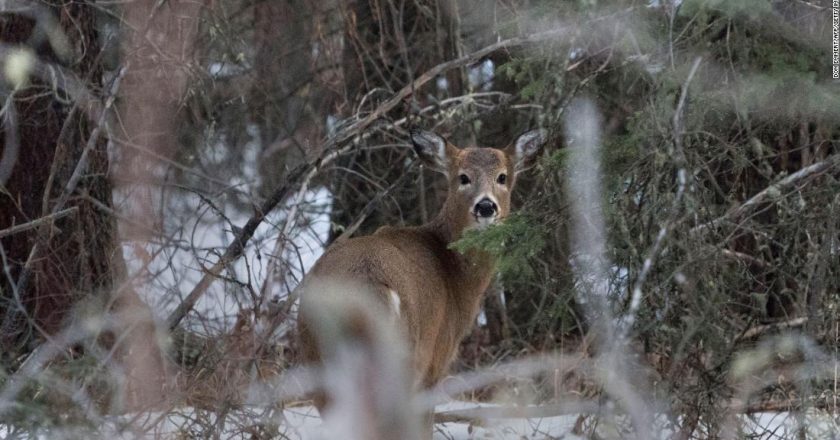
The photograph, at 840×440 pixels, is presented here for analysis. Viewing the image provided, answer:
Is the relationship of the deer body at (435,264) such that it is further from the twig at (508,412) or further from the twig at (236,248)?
the twig at (236,248)

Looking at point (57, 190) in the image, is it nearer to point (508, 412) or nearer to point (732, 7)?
point (508, 412)

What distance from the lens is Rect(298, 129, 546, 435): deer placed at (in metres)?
5.47

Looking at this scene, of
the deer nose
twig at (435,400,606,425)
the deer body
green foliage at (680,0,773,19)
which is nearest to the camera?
green foliage at (680,0,773,19)

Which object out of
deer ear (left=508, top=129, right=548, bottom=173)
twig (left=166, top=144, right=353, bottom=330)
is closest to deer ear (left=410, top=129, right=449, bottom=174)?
deer ear (left=508, top=129, right=548, bottom=173)

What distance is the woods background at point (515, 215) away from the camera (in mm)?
5371

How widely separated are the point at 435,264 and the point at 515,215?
1.00 meters

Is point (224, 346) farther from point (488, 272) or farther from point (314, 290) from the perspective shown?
point (488, 272)

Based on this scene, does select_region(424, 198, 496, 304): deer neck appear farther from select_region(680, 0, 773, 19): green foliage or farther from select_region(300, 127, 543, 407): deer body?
select_region(680, 0, 773, 19): green foliage

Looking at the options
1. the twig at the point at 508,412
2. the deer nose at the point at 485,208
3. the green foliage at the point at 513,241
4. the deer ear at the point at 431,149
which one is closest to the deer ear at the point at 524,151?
the deer ear at the point at 431,149

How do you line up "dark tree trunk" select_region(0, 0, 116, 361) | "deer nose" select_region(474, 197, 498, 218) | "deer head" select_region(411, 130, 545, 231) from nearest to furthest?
1. "dark tree trunk" select_region(0, 0, 116, 361)
2. "deer nose" select_region(474, 197, 498, 218)
3. "deer head" select_region(411, 130, 545, 231)

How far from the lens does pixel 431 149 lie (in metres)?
7.73

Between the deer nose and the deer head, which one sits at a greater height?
the deer head

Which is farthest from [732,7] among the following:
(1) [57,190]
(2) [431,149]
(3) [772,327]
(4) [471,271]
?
(1) [57,190]

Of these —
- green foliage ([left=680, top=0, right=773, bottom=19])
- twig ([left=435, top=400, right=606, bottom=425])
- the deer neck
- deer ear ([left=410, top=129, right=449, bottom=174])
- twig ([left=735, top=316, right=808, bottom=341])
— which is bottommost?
twig ([left=435, top=400, right=606, bottom=425])
